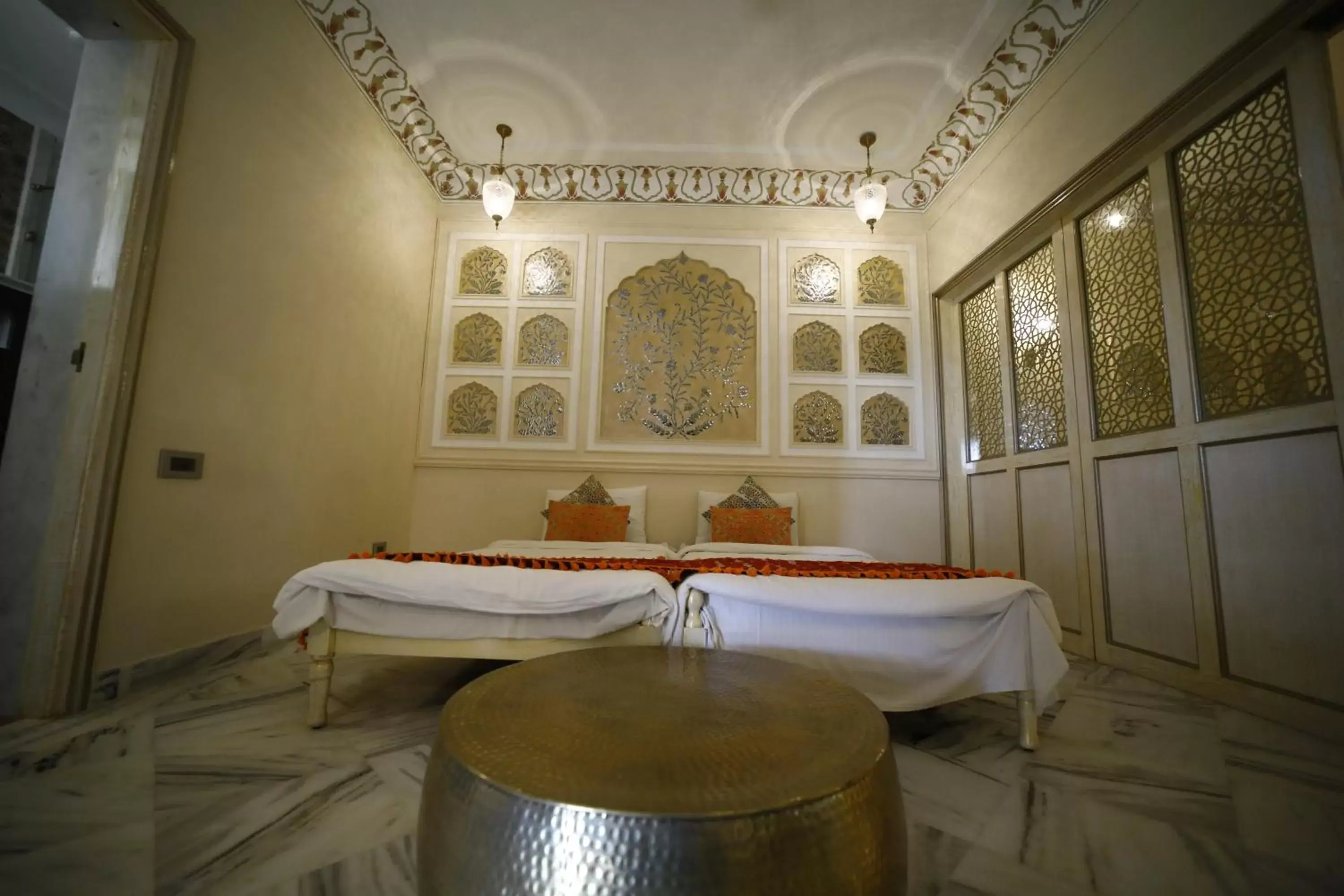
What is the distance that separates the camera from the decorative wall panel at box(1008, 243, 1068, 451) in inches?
114

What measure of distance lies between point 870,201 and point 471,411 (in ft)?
10.3

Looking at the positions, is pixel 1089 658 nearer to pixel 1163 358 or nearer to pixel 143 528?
pixel 1163 358

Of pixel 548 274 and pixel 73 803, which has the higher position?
pixel 548 274

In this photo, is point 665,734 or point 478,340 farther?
point 478,340

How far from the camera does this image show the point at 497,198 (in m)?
3.42

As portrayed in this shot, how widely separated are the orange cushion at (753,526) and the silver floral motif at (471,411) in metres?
1.82

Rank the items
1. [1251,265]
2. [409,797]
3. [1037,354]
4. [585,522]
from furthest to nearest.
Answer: [585,522] < [1037,354] < [1251,265] < [409,797]

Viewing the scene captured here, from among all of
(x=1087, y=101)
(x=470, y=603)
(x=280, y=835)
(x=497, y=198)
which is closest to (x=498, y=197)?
(x=497, y=198)

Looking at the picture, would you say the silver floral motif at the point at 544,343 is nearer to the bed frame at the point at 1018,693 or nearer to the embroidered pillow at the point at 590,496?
the embroidered pillow at the point at 590,496

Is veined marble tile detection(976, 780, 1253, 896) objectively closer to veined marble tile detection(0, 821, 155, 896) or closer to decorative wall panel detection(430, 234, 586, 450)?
veined marble tile detection(0, 821, 155, 896)

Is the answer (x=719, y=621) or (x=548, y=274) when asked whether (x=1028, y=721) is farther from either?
(x=548, y=274)

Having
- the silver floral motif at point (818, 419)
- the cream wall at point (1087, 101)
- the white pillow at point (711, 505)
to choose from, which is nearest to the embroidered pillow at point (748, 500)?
the white pillow at point (711, 505)

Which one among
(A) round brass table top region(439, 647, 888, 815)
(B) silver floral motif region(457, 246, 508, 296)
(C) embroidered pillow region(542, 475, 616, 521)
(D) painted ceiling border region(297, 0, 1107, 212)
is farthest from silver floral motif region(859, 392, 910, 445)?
(A) round brass table top region(439, 647, 888, 815)

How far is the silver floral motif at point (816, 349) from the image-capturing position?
3.94m
